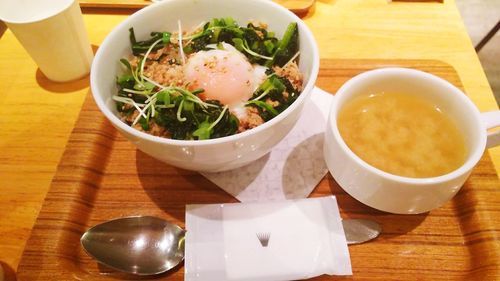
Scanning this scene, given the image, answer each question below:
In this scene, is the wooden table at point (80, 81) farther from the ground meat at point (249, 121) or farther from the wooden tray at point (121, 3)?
the ground meat at point (249, 121)

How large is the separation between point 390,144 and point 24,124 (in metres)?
1.42

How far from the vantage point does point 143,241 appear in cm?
108

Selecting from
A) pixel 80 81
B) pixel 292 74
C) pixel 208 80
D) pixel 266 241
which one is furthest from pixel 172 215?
pixel 80 81

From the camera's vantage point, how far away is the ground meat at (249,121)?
3.76 ft

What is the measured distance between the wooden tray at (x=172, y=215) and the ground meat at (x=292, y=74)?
338 mm

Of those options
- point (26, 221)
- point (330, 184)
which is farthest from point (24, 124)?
point (330, 184)

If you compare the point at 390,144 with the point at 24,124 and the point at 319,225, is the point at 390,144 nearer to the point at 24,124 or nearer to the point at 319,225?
the point at 319,225

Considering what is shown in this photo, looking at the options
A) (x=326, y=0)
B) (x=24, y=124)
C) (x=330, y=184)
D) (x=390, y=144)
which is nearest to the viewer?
(x=390, y=144)

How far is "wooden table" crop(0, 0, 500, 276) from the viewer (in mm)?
1324

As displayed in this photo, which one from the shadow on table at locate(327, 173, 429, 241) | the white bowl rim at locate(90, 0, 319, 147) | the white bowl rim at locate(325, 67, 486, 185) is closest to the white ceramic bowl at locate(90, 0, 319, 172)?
the white bowl rim at locate(90, 0, 319, 147)

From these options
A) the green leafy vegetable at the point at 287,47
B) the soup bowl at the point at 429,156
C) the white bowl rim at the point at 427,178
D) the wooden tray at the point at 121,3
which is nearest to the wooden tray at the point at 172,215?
the soup bowl at the point at 429,156

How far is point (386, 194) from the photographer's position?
102 cm

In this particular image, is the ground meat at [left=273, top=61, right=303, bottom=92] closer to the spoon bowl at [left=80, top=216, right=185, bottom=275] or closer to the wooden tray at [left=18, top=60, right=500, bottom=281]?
the wooden tray at [left=18, top=60, right=500, bottom=281]

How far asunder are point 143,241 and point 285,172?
1.65 ft
